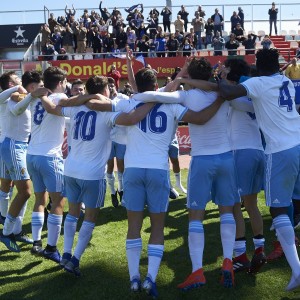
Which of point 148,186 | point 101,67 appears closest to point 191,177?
point 148,186

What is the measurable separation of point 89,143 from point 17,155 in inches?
61.6

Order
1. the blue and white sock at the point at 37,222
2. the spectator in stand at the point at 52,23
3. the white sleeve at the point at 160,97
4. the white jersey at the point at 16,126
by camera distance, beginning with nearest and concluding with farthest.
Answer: the white sleeve at the point at 160,97 < the blue and white sock at the point at 37,222 < the white jersey at the point at 16,126 < the spectator in stand at the point at 52,23

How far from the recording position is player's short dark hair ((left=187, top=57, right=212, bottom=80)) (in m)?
4.50

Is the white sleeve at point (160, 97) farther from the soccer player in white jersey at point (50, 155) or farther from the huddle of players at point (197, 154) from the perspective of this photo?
the soccer player in white jersey at point (50, 155)

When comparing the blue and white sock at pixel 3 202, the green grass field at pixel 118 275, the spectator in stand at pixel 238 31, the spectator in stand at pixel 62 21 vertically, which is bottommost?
the green grass field at pixel 118 275

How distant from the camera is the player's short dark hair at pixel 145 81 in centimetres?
447

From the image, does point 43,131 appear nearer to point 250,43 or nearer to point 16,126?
point 16,126

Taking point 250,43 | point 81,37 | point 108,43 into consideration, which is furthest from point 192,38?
point 81,37

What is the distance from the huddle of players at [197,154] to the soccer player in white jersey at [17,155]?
70 centimetres

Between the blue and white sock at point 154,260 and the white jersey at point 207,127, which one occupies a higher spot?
the white jersey at point 207,127

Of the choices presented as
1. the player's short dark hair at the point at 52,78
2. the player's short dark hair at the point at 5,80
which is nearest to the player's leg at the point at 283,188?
the player's short dark hair at the point at 52,78

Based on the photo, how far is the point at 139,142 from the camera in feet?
14.3

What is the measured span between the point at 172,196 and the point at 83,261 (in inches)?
126

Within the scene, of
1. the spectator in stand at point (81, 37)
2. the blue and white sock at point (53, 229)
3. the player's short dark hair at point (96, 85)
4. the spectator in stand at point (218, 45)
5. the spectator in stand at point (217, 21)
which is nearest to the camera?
the player's short dark hair at point (96, 85)
